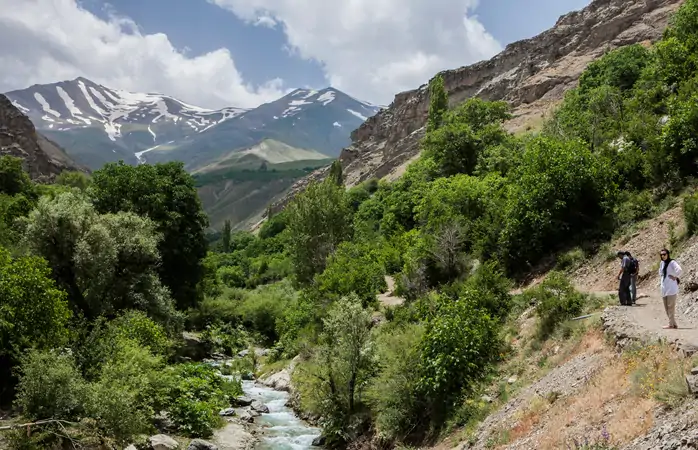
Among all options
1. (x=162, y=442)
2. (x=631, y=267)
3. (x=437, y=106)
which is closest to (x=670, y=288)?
(x=631, y=267)

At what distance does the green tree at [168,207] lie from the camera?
131ft

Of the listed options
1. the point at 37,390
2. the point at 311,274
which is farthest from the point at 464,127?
the point at 37,390

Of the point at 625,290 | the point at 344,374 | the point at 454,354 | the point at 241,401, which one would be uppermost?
→ the point at 625,290

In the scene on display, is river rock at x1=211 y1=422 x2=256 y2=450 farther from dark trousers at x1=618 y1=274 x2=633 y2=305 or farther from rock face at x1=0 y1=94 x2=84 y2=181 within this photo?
rock face at x1=0 y1=94 x2=84 y2=181

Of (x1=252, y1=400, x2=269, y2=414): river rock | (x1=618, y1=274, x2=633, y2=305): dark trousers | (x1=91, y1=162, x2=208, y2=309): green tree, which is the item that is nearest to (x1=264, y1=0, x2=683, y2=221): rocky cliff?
(x1=91, y1=162, x2=208, y2=309): green tree

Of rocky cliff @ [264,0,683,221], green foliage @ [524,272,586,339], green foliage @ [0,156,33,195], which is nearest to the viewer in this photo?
green foliage @ [524,272,586,339]

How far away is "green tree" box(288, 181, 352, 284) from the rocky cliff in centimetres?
3427

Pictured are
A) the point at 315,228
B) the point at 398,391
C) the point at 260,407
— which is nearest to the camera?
the point at 398,391

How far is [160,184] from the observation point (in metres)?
41.4

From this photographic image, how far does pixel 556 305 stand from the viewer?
19.3 m

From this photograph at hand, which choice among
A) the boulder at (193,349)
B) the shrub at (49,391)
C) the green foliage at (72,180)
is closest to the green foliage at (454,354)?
the shrub at (49,391)

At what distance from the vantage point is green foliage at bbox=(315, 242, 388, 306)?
35.8 metres

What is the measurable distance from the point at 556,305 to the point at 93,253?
2408 centimetres

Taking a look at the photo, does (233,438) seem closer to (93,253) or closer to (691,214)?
(93,253)
